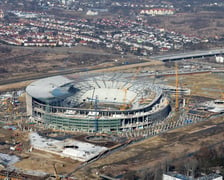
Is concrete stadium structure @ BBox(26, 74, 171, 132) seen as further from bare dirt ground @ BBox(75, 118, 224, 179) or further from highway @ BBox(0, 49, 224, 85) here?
highway @ BBox(0, 49, 224, 85)

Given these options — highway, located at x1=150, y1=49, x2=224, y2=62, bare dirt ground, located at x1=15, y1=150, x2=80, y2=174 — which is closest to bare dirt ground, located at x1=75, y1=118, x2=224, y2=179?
bare dirt ground, located at x1=15, y1=150, x2=80, y2=174

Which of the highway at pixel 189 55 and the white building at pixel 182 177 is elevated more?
the highway at pixel 189 55

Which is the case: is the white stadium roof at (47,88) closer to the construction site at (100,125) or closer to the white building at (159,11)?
the construction site at (100,125)

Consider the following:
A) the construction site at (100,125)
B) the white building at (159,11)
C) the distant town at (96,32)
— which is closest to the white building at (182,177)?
the construction site at (100,125)

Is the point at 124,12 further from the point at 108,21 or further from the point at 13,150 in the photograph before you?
the point at 13,150

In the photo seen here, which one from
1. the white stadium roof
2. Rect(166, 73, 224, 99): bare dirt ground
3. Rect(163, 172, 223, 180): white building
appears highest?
the white stadium roof

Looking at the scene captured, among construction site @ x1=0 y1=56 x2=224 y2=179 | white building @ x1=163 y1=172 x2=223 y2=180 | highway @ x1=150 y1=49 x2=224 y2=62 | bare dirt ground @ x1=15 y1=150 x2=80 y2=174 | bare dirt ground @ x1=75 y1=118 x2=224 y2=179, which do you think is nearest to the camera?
white building @ x1=163 y1=172 x2=223 y2=180

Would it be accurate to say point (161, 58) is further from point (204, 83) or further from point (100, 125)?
point (100, 125)

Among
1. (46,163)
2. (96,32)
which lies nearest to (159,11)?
(96,32)
